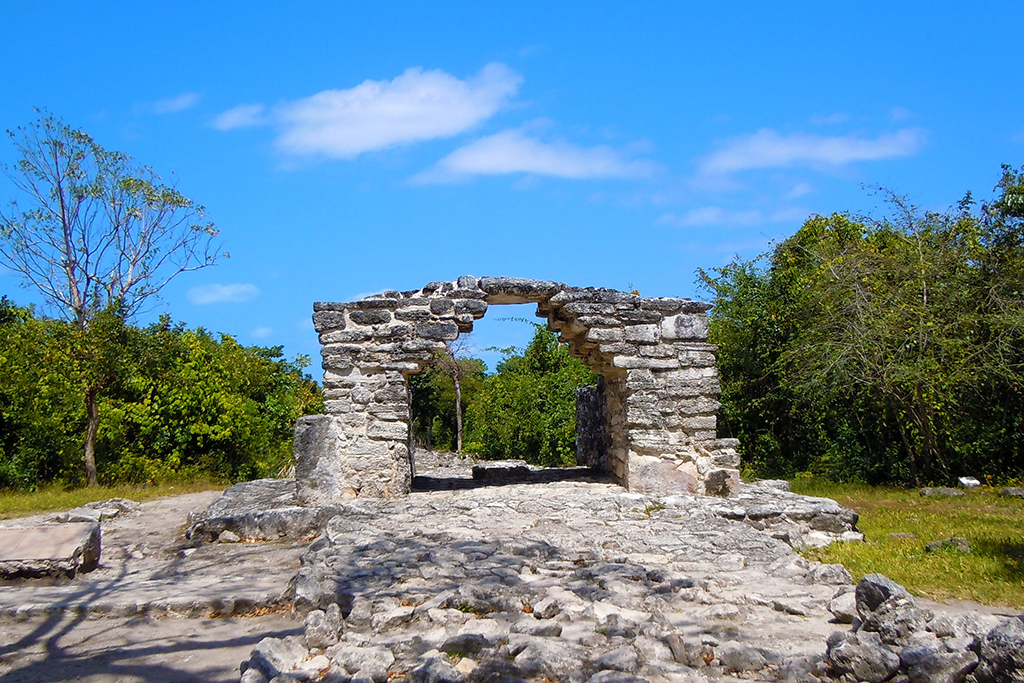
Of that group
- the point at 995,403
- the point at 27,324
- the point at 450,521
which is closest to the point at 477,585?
the point at 450,521

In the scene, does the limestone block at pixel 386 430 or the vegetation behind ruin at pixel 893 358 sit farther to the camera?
the vegetation behind ruin at pixel 893 358

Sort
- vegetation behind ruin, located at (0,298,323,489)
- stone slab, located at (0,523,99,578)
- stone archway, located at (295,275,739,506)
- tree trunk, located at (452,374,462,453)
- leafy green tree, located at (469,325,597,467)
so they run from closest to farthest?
stone slab, located at (0,523,99,578)
stone archway, located at (295,275,739,506)
vegetation behind ruin, located at (0,298,323,489)
leafy green tree, located at (469,325,597,467)
tree trunk, located at (452,374,462,453)

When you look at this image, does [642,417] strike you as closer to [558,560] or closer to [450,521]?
[450,521]

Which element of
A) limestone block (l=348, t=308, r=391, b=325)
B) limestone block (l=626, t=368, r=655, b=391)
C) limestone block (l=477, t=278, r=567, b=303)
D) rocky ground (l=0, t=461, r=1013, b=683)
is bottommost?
rocky ground (l=0, t=461, r=1013, b=683)

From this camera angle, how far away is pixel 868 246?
14.0 meters

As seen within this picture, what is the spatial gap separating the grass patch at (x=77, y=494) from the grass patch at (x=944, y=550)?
9612 mm

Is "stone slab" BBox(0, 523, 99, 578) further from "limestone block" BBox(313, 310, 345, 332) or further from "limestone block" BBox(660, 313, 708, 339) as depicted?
"limestone block" BBox(660, 313, 708, 339)

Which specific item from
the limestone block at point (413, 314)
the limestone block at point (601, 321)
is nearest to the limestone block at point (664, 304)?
the limestone block at point (601, 321)

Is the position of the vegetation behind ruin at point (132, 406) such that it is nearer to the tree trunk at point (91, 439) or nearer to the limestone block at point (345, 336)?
the tree trunk at point (91, 439)

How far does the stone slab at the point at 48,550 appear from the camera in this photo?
6316mm

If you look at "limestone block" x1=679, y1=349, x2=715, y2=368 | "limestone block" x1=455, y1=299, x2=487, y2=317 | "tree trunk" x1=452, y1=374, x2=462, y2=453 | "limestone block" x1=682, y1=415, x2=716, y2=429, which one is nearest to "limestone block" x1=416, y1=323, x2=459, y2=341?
"limestone block" x1=455, y1=299, x2=487, y2=317

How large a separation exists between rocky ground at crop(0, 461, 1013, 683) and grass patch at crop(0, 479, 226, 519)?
3.88m

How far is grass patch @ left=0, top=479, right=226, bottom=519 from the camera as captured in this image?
10.8 metres

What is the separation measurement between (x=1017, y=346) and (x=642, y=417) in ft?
22.0
